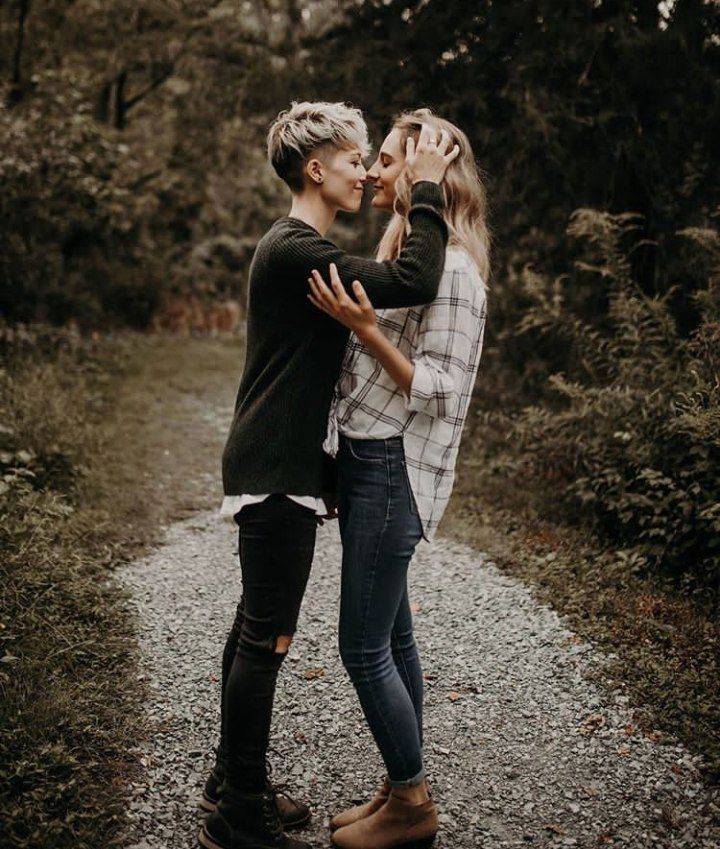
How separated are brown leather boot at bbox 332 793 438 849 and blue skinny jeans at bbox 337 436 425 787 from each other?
19cm

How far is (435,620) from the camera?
4414mm

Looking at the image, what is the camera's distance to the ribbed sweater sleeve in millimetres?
2109

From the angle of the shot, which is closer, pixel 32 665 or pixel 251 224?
pixel 32 665

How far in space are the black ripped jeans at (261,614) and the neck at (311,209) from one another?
80 cm

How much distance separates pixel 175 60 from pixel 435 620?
11013mm

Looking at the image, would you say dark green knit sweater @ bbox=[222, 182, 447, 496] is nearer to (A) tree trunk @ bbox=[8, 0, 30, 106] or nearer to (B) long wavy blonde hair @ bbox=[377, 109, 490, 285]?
(B) long wavy blonde hair @ bbox=[377, 109, 490, 285]

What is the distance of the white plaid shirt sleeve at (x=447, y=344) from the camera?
220 centimetres

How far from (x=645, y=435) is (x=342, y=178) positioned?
11.4 ft

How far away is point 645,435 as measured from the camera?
5.09 metres

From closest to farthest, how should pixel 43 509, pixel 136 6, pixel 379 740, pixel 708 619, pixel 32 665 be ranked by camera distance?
pixel 379 740 → pixel 32 665 → pixel 708 619 → pixel 43 509 → pixel 136 6

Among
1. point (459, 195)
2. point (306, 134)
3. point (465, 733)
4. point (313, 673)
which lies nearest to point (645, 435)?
point (465, 733)

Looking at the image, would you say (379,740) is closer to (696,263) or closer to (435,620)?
(435,620)

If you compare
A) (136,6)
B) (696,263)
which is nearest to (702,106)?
(696,263)

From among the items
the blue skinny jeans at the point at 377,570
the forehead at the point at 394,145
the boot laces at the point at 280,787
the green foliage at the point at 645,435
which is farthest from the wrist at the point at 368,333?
the green foliage at the point at 645,435
